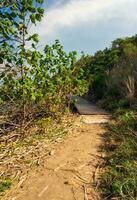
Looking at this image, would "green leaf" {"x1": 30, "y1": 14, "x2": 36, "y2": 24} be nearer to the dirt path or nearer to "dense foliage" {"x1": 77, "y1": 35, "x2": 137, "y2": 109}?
the dirt path

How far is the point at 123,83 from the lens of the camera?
1301cm

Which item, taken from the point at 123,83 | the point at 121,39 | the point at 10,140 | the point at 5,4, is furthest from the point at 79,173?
the point at 121,39

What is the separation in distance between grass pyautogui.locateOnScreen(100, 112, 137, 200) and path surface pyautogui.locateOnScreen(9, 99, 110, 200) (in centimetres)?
17

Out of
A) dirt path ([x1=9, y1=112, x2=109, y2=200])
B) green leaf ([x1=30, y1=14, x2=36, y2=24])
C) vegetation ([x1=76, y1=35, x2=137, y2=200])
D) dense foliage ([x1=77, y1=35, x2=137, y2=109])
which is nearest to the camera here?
vegetation ([x1=76, y1=35, x2=137, y2=200])

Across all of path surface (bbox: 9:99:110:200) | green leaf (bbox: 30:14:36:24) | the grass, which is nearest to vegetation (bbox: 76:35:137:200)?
the grass

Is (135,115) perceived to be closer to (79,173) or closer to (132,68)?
(79,173)

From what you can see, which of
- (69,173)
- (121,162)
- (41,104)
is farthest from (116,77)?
(69,173)

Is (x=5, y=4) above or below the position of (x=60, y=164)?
above

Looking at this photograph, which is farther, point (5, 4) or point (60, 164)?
point (5, 4)

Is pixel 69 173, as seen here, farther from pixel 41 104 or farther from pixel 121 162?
pixel 41 104

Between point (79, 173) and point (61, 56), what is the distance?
4005 millimetres

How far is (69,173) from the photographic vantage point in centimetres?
645

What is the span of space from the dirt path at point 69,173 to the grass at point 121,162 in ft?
0.59

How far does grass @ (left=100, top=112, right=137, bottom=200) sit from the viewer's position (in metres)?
5.49
